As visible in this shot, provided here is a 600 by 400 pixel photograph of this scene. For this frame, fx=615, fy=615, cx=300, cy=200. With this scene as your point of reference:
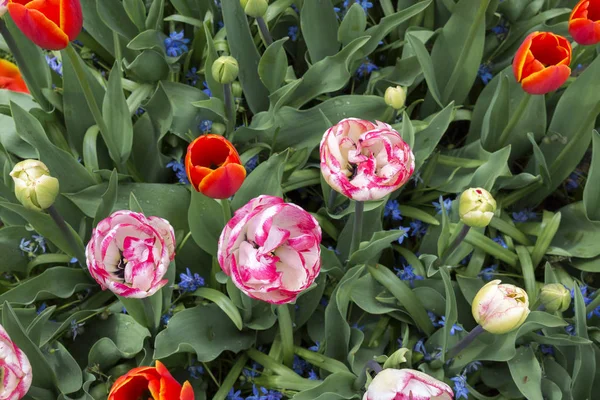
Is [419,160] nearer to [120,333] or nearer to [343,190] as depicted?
[343,190]

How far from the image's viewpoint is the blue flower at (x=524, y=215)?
154cm

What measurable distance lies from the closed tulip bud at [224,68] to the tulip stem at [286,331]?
48 centimetres

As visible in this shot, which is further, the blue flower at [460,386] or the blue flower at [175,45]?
the blue flower at [175,45]

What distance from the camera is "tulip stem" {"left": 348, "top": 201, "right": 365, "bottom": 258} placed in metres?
1.17

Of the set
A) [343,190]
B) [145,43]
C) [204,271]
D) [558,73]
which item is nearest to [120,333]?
[204,271]

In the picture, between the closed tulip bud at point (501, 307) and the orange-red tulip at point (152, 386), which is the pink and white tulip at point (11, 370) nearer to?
the orange-red tulip at point (152, 386)

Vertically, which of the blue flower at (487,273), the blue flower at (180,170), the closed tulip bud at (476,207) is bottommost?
the blue flower at (487,273)

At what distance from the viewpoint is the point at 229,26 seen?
144cm

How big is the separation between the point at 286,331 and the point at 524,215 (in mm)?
698

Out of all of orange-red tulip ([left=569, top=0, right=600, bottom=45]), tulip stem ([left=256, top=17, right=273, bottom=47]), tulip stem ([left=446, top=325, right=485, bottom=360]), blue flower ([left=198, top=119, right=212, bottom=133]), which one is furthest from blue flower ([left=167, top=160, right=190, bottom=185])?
orange-red tulip ([left=569, top=0, right=600, bottom=45])

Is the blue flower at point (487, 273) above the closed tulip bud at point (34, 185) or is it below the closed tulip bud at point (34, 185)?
below

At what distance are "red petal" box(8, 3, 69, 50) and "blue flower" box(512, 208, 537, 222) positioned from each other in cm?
112

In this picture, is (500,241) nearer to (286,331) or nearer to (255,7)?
(286,331)

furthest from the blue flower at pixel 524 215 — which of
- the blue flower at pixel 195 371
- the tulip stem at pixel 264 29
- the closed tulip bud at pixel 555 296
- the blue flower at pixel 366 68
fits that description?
the blue flower at pixel 195 371
